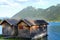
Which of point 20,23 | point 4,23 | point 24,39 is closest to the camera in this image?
point 24,39

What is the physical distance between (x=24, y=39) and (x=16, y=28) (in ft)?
19.3

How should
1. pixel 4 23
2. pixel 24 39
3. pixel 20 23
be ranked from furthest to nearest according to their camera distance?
pixel 4 23, pixel 20 23, pixel 24 39

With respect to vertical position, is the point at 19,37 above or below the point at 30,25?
below

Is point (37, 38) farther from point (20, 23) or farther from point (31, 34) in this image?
point (20, 23)

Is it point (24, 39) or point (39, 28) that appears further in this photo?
point (39, 28)

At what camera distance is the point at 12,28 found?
46719 millimetres

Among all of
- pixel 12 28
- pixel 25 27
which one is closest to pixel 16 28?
pixel 12 28

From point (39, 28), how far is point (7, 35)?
7.78 meters

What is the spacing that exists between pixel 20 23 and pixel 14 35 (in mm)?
4028

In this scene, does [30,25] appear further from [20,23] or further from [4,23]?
[4,23]

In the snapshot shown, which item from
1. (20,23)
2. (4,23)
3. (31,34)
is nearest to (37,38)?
(31,34)

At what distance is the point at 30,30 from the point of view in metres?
43.1

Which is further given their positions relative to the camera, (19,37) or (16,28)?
(16,28)

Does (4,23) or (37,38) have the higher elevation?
(4,23)
